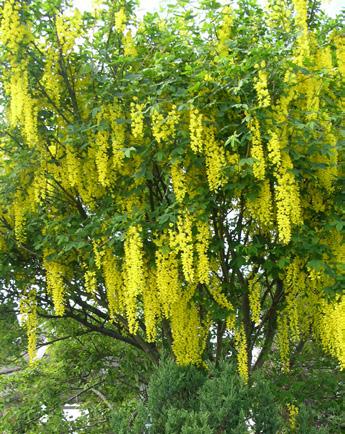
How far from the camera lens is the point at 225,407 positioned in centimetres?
397

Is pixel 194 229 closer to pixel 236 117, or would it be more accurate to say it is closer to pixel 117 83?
pixel 236 117

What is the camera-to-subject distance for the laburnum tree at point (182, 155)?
3.96m

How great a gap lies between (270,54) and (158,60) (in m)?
0.79

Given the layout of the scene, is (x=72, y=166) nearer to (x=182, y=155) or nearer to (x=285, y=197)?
(x=182, y=155)

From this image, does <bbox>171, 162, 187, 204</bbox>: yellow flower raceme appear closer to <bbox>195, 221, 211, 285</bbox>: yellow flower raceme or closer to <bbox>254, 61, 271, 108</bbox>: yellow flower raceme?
<bbox>195, 221, 211, 285</bbox>: yellow flower raceme

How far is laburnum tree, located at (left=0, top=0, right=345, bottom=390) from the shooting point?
3.96m

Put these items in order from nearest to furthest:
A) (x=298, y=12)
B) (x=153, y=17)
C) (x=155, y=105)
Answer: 1. (x=155, y=105)
2. (x=298, y=12)
3. (x=153, y=17)

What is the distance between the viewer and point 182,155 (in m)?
4.20

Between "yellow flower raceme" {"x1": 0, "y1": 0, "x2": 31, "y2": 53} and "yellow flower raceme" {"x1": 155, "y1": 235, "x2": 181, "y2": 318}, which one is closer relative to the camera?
"yellow flower raceme" {"x1": 0, "y1": 0, "x2": 31, "y2": 53}

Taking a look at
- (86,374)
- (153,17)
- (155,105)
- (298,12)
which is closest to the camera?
(155,105)

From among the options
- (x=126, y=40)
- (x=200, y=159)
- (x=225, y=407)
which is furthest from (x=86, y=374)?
(x=126, y=40)

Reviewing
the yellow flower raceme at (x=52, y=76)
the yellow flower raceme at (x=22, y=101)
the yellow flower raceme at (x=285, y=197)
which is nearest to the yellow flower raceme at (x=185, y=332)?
the yellow flower raceme at (x=285, y=197)

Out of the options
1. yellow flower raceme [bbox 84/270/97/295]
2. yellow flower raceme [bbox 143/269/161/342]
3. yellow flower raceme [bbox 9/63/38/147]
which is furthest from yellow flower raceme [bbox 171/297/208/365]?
yellow flower raceme [bbox 9/63/38/147]

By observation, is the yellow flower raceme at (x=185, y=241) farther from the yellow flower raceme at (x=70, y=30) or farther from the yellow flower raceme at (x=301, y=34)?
the yellow flower raceme at (x=70, y=30)
